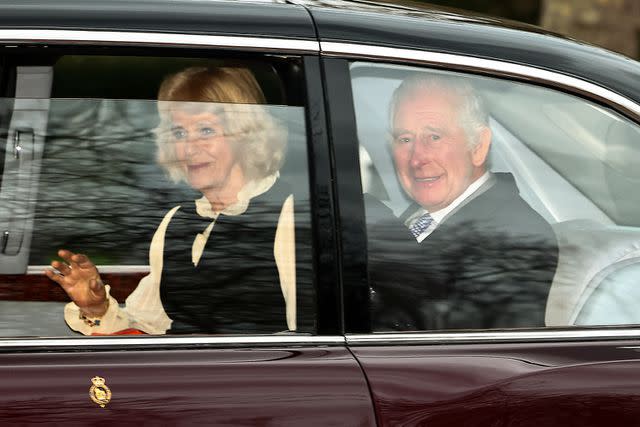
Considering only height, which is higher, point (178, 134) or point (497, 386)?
point (178, 134)

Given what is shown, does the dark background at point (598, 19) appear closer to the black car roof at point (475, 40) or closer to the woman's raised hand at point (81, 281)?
the black car roof at point (475, 40)

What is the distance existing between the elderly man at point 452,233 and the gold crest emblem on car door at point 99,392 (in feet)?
1.83

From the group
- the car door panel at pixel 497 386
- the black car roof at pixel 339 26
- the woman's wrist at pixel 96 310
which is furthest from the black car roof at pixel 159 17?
the car door panel at pixel 497 386

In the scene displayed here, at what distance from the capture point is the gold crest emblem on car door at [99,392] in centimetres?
236

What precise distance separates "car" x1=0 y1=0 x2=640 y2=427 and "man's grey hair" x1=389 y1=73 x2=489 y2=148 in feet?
0.06

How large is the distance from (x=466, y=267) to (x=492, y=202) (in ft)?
0.55

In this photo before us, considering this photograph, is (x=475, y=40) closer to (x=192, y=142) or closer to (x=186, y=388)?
(x=192, y=142)

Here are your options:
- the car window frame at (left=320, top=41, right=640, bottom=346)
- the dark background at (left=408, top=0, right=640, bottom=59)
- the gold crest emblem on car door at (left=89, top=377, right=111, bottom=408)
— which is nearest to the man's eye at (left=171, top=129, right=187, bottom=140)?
the car window frame at (left=320, top=41, right=640, bottom=346)

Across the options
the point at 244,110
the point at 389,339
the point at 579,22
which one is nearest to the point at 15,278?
the point at 244,110

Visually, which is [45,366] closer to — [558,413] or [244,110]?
[244,110]

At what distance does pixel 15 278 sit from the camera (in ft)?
8.73

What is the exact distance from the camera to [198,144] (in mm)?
2592

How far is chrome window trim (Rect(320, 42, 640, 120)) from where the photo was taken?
259cm

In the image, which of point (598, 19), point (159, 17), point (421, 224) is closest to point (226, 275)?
point (421, 224)
